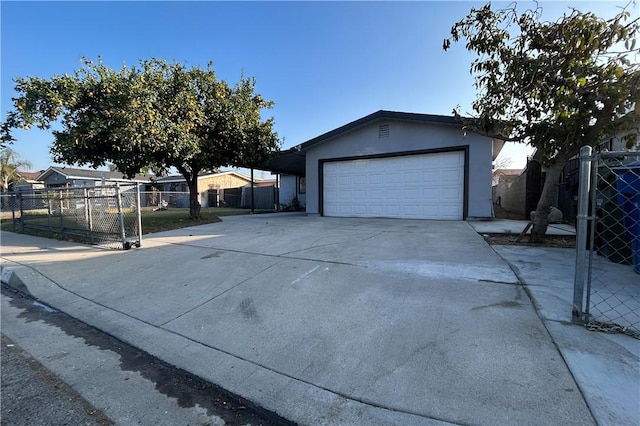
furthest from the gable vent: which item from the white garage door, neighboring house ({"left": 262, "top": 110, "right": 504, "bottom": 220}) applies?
the white garage door

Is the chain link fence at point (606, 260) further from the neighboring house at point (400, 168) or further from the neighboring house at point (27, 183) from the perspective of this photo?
the neighboring house at point (27, 183)

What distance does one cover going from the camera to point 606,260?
5.07m

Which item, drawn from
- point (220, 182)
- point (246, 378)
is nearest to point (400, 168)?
point (246, 378)

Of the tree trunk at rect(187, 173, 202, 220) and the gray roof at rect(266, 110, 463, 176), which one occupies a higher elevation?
the gray roof at rect(266, 110, 463, 176)

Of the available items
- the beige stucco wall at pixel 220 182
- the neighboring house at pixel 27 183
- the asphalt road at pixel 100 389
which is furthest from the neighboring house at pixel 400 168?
the neighboring house at pixel 27 183

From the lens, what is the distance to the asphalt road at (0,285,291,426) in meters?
2.08

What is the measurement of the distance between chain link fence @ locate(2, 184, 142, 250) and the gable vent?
869 centimetres

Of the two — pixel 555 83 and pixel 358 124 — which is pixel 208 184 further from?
pixel 555 83

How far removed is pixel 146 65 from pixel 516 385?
38.4 feet

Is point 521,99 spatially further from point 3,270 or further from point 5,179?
point 5,179

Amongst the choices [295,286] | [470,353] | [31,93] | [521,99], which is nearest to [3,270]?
[31,93]

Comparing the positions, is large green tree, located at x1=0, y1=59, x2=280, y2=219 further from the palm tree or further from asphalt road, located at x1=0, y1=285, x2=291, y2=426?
the palm tree

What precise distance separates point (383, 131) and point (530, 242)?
→ 23.0ft

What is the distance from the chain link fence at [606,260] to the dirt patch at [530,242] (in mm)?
695
